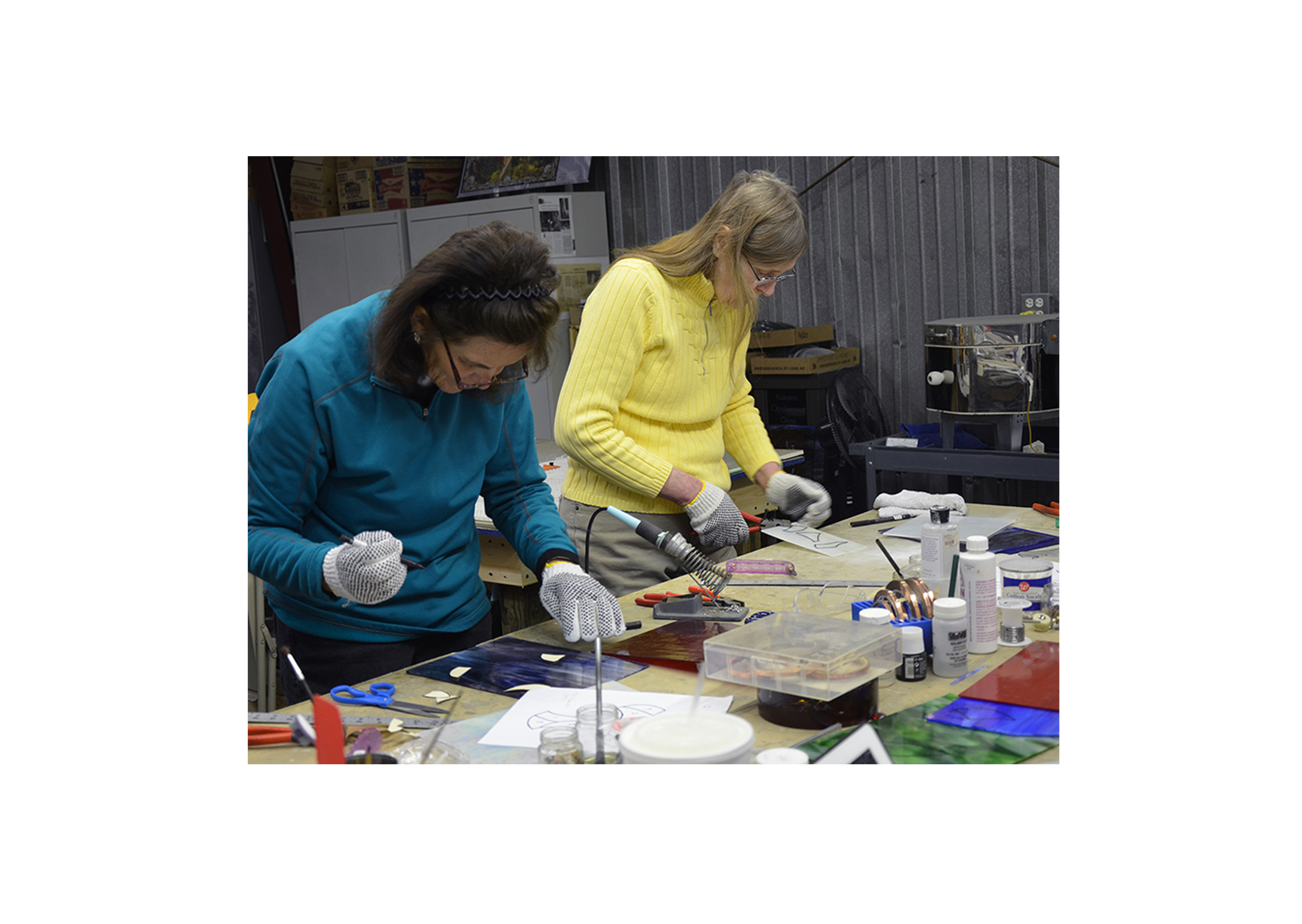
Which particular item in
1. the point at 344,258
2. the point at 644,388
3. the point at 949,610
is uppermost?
the point at 344,258

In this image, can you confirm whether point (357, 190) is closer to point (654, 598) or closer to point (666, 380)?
point (666, 380)

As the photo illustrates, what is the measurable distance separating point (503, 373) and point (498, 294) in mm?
174

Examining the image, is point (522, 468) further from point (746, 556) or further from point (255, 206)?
point (255, 206)

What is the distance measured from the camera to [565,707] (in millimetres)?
1373

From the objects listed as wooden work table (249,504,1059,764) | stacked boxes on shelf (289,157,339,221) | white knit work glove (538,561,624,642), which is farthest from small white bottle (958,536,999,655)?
stacked boxes on shelf (289,157,339,221)

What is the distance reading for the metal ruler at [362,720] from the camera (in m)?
1.29

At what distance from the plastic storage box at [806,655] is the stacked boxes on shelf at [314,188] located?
4.71 meters

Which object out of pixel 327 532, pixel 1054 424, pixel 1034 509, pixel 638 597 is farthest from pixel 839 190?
pixel 327 532

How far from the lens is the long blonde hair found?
1.97 metres

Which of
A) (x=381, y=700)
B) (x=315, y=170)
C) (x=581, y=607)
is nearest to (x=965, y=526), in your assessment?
(x=581, y=607)

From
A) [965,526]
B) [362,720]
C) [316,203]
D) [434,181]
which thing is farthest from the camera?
[316,203]

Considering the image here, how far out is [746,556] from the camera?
2166 millimetres

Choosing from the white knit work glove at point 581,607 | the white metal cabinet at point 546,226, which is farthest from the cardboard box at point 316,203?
the white knit work glove at point 581,607

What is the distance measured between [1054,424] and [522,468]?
72.4 inches
